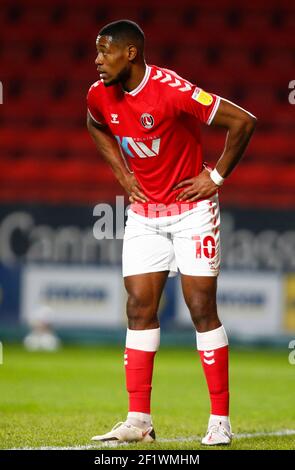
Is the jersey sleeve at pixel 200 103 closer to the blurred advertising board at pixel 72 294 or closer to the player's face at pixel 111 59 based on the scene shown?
the player's face at pixel 111 59

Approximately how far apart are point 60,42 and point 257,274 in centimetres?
482

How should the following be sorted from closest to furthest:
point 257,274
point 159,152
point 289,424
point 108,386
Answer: point 159,152, point 289,424, point 108,386, point 257,274

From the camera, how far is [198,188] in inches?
181

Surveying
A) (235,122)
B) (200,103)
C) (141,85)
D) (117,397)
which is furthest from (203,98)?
(117,397)

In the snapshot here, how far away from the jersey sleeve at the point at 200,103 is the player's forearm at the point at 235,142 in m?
0.12

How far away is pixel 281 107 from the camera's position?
1238 cm

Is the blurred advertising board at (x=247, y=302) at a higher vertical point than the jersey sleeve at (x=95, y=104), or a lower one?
lower

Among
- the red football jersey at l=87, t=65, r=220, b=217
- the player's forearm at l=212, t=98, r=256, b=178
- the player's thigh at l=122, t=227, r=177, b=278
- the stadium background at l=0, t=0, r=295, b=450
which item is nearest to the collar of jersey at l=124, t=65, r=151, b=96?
the red football jersey at l=87, t=65, r=220, b=217

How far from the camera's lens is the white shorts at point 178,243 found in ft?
15.0

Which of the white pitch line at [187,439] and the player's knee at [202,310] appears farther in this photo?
the player's knee at [202,310]

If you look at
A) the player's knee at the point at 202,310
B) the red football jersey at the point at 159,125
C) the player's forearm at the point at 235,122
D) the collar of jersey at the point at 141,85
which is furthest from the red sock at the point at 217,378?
the collar of jersey at the point at 141,85

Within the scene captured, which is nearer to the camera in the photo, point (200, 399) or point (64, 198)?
point (200, 399)
